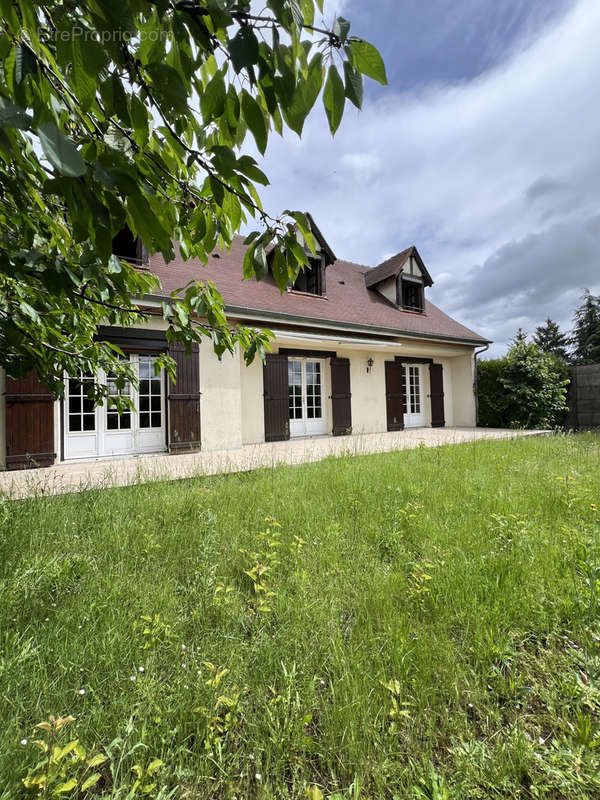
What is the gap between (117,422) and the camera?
21.2 feet

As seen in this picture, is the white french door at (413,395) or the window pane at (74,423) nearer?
the window pane at (74,423)

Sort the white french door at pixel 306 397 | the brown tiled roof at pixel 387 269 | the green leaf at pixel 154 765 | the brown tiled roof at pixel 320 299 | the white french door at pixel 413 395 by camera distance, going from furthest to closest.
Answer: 1. the brown tiled roof at pixel 387 269
2. the white french door at pixel 413 395
3. the white french door at pixel 306 397
4. the brown tiled roof at pixel 320 299
5. the green leaf at pixel 154 765

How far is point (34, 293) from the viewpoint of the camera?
200cm

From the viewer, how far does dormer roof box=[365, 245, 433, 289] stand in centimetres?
1182

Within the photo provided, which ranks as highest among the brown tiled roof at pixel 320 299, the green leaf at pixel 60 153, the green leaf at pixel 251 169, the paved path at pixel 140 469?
the brown tiled roof at pixel 320 299

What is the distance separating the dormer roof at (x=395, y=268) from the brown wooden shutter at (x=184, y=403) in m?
8.12

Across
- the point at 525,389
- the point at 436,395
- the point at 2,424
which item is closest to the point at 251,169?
the point at 2,424

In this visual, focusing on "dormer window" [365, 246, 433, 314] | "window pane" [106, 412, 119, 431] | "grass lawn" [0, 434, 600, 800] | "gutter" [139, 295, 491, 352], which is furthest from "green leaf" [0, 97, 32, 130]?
"dormer window" [365, 246, 433, 314]

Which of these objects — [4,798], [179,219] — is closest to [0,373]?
[179,219]

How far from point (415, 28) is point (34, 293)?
3.13m

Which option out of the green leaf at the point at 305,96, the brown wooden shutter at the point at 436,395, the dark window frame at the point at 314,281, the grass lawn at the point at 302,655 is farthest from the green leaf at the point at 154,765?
the brown wooden shutter at the point at 436,395

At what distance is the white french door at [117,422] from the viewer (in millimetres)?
6062

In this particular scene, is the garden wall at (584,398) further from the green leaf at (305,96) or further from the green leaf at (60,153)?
the green leaf at (60,153)

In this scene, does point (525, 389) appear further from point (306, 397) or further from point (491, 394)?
point (306, 397)
